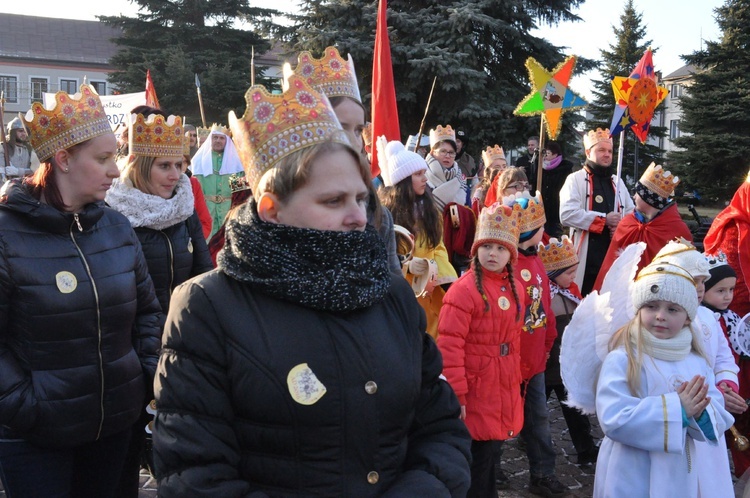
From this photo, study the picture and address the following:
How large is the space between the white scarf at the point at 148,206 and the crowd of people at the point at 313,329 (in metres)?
0.01

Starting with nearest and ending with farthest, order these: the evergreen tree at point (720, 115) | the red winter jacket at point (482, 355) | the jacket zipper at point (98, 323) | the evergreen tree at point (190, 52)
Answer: the jacket zipper at point (98, 323) → the red winter jacket at point (482, 355) → the evergreen tree at point (720, 115) → the evergreen tree at point (190, 52)

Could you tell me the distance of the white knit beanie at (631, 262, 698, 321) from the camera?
3.89 metres

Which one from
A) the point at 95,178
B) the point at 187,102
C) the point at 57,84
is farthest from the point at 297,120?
the point at 57,84

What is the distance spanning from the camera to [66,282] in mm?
3199

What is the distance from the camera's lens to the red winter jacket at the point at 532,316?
5426 mm

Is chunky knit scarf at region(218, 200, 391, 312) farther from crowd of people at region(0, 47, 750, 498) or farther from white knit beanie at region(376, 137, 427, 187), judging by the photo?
white knit beanie at region(376, 137, 427, 187)

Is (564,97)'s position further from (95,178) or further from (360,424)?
(360,424)

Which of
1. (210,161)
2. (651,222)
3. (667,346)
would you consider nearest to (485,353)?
(667,346)

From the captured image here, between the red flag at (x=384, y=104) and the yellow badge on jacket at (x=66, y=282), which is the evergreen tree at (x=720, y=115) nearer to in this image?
the red flag at (x=384, y=104)

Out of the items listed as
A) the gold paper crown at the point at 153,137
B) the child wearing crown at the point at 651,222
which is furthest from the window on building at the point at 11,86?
the gold paper crown at the point at 153,137

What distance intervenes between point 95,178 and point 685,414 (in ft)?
9.87

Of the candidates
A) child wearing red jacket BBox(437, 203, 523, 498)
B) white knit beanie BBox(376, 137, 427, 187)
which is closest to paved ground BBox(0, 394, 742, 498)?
child wearing red jacket BBox(437, 203, 523, 498)

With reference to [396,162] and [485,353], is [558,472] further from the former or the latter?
[396,162]

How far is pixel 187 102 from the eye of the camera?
3027 centimetres
